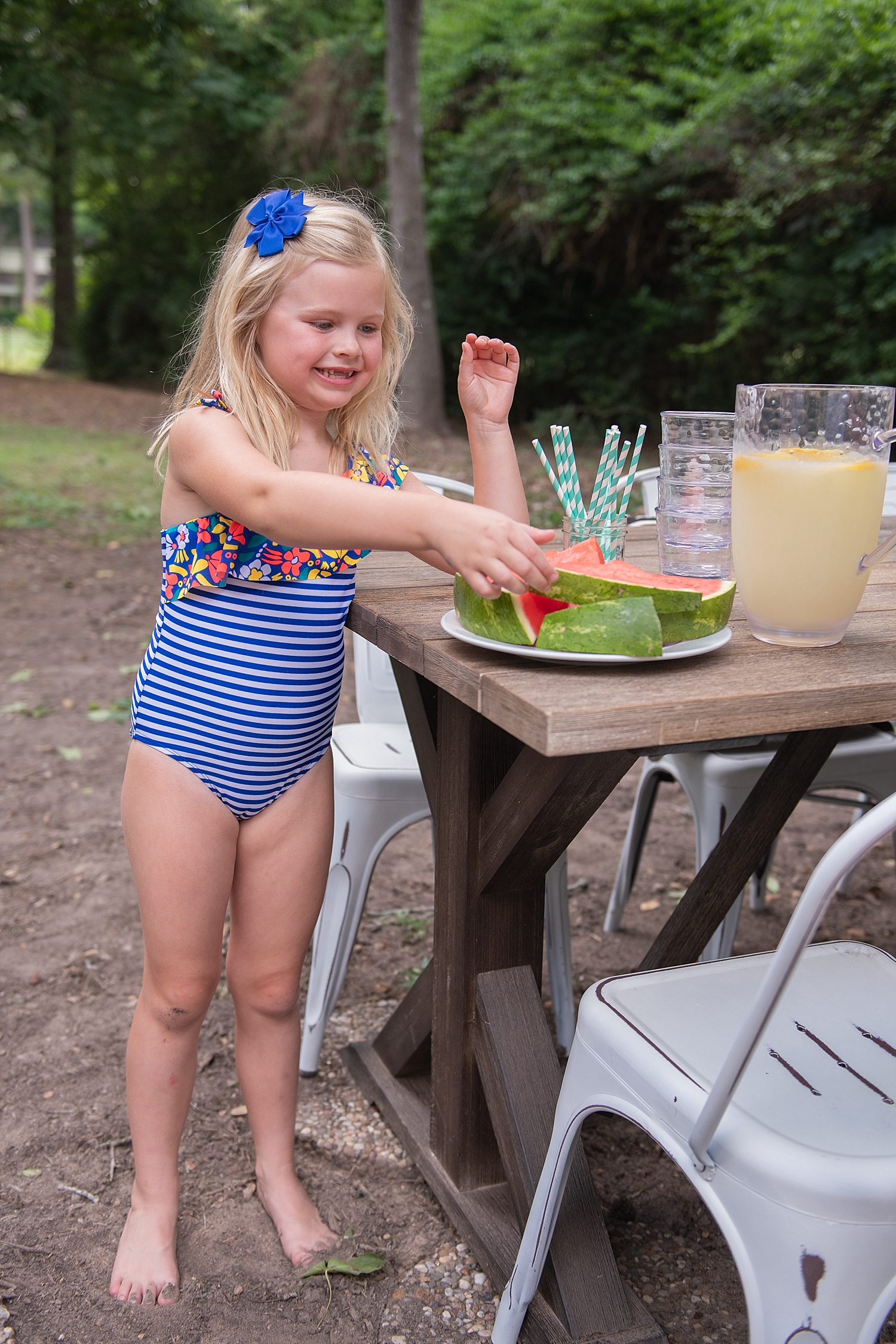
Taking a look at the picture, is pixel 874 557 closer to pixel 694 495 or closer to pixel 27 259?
pixel 694 495

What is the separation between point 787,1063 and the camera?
1.21m

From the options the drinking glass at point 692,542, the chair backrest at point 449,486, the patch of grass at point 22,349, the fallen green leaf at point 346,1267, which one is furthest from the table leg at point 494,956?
the patch of grass at point 22,349

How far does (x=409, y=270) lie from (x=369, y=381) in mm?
8777

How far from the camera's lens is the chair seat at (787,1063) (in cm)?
103

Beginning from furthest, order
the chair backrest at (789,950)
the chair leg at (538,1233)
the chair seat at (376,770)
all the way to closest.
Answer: the chair seat at (376,770), the chair leg at (538,1233), the chair backrest at (789,950)

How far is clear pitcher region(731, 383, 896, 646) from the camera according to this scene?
Answer: 47.4 inches

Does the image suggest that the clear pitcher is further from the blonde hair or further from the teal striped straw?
the blonde hair

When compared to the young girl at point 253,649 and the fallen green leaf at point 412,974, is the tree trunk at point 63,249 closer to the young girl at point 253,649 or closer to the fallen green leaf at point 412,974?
the fallen green leaf at point 412,974

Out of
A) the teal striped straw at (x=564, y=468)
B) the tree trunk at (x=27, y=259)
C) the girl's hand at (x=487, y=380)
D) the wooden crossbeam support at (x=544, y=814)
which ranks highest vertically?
the tree trunk at (x=27, y=259)

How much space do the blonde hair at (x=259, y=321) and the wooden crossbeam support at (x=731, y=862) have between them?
871mm

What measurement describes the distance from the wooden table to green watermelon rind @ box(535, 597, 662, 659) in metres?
0.03

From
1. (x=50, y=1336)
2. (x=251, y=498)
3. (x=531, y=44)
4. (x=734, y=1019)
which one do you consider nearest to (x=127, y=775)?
(x=251, y=498)

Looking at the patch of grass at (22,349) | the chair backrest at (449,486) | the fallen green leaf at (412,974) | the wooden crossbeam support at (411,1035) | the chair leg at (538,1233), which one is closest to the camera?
the chair leg at (538,1233)

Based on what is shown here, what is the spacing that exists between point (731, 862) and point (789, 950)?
0.90 m
